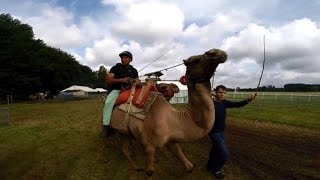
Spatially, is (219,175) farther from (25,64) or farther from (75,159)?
(25,64)

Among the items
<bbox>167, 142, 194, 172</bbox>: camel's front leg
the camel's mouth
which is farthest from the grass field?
the camel's mouth

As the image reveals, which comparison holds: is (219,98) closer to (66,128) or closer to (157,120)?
(157,120)

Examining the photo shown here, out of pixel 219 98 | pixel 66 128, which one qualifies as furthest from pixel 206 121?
pixel 66 128

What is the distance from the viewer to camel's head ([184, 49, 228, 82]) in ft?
20.5

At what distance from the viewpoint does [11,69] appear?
222 feet

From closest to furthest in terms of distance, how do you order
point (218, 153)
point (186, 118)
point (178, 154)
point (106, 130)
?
1. point (186, 118)
2. point (178, 154)
3. point (218, 153)
4. point (106, 130)

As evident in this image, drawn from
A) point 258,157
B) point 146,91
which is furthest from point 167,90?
point 258,157

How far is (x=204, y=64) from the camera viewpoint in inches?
263

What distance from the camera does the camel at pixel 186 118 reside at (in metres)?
6.81

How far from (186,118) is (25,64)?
68.0 meters

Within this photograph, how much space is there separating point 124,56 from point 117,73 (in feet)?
1.51

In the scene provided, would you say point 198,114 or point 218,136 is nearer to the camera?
point 198,114

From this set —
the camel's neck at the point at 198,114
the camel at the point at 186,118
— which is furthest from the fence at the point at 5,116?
the camel's neck at the point at 198,114

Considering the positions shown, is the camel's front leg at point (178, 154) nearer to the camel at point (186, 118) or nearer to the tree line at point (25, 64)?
the camel at point (186, 118)
